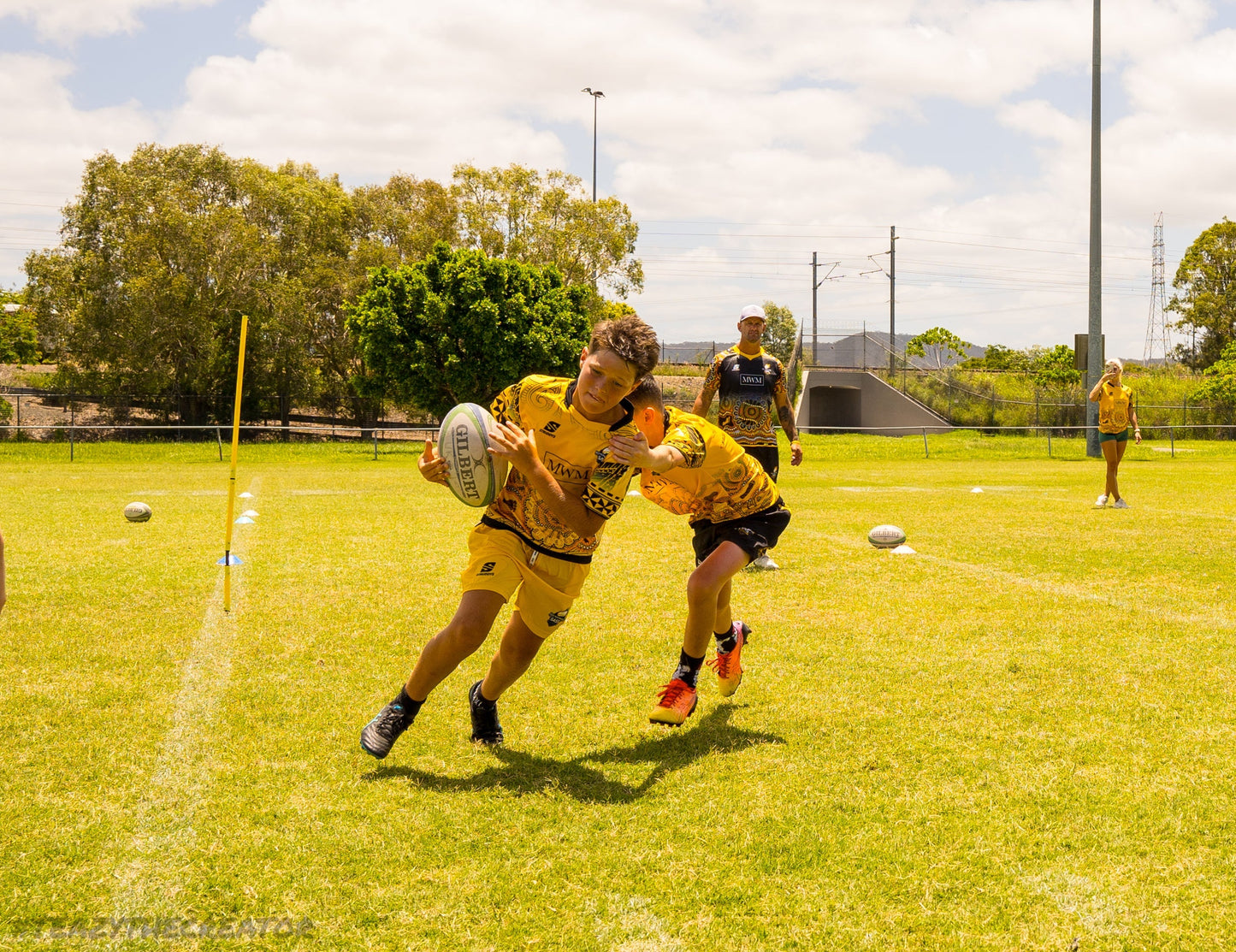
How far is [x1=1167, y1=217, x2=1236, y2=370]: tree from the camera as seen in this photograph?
6253cm

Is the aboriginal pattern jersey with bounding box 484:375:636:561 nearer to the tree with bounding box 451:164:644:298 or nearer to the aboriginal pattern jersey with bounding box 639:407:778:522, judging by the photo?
the aboriginal pattern jersey with bounding box 639:407:778:522

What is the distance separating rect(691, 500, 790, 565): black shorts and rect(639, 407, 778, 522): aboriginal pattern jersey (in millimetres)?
35

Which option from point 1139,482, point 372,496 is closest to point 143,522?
point 372,496

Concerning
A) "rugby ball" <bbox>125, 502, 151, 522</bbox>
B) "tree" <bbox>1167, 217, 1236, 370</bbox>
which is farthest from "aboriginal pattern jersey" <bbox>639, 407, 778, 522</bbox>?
"tree" <bbox>1167, 217, 1236, 370</bbox>

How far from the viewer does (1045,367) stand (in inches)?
2318

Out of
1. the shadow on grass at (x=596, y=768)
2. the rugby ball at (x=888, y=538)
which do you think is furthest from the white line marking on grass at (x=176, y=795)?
the rugby ball at (x=888, y=538)

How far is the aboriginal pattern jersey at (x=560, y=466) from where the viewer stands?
4.25m

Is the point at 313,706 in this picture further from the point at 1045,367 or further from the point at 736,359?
the point at 1045,367

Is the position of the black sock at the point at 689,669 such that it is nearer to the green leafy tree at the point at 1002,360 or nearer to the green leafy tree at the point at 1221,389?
the green leafy tree at the point at 1221,389

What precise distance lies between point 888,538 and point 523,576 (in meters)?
7.20

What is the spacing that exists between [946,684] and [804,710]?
37.8 inches

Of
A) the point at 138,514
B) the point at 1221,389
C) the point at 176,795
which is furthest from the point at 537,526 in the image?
the point at 1221,389

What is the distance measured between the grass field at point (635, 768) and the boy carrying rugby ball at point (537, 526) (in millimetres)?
489

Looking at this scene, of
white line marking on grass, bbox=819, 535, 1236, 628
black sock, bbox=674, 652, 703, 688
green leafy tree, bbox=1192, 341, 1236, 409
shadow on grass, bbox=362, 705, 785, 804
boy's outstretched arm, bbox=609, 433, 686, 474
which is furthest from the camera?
green leafy tree, bbox=1192, 341, 1236, 409
